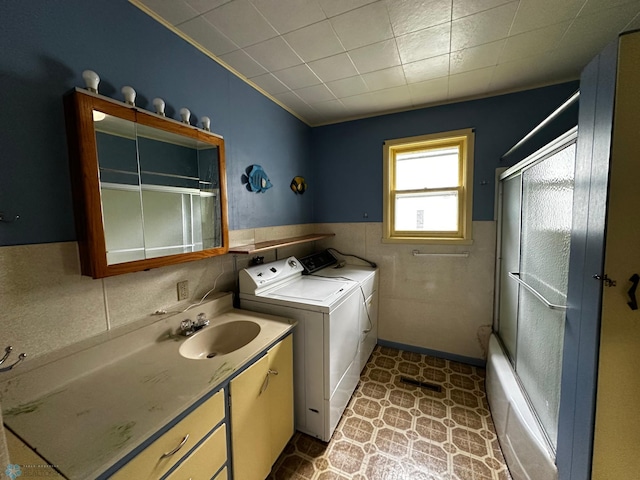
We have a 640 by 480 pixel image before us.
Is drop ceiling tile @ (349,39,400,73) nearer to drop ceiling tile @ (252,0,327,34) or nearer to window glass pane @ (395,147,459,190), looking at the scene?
drop ceiling tile @ (252,0,327,34)

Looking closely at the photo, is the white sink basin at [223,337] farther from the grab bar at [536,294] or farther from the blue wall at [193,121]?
the grab bar at [536,294]

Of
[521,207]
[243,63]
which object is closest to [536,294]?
[521,207]

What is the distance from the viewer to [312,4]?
123 centimetres

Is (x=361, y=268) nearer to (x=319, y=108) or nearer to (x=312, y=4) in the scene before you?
(x=319, y=108)

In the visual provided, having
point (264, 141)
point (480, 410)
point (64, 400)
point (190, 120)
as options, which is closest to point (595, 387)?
point (480, 410)

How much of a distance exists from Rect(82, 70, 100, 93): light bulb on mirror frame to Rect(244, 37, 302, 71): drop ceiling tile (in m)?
0.89

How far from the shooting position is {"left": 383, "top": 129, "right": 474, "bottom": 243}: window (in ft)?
7.57

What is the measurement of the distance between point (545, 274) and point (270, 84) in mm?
2206

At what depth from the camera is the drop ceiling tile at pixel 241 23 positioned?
4.09ft

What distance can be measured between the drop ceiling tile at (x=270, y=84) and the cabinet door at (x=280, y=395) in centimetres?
184

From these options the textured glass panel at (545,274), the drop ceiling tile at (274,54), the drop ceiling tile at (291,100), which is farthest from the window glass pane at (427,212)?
the drop ceiling tile at (274,54)

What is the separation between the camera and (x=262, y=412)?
1251mm

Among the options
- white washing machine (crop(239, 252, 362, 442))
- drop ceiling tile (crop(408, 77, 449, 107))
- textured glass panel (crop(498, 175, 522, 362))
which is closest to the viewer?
white washing machine (crop(239, 252, 362, 442))

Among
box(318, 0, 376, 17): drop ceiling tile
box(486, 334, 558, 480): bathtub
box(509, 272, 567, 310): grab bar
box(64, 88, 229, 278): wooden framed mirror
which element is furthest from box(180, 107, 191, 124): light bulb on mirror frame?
box(486, 334, 558, 480): bathtub
